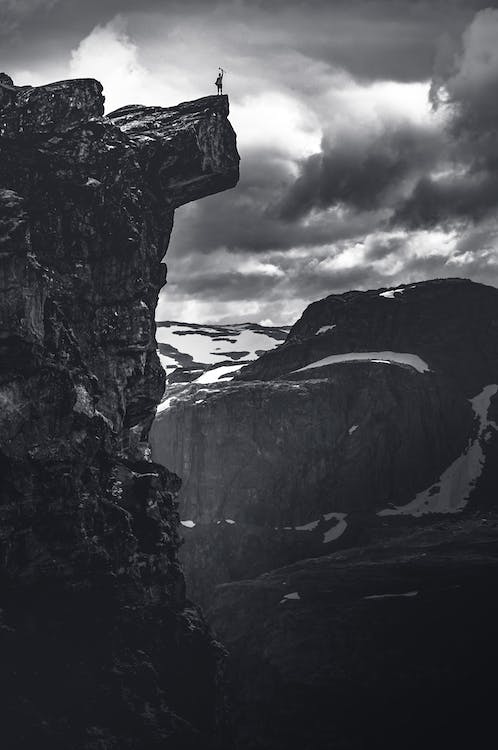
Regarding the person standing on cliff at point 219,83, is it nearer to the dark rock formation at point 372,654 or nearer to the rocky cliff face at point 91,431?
the rocky cliff face at point 91,431

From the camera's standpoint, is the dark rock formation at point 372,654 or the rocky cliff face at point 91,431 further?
the dark rock formation at point 372,654

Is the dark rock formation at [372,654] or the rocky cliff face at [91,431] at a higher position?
the rocky cliff face at [91,431]

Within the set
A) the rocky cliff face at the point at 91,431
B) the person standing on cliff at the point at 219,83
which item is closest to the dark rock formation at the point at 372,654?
the rocky cliff face at the point at 91,431

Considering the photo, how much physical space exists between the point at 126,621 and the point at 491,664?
70.9m

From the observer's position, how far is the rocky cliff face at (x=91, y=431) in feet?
301

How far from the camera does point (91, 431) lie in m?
99.9

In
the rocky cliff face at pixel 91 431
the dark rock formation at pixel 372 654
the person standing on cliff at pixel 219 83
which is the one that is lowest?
the dark rock formation at pixel 372 654

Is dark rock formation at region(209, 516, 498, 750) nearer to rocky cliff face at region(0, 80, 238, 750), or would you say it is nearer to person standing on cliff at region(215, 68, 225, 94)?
rocky cliff face at region(0, 80, 238, 750)

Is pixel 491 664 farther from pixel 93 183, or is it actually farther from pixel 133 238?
pixel 93 183

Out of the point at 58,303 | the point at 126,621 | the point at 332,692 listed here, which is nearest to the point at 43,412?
the point at 58,303

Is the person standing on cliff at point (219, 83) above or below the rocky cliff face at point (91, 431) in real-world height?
above

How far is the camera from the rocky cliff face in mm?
91812

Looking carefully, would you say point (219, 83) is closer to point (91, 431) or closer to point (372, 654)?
point (91, 431)

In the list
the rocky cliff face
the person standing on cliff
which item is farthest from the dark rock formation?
the person standing on cliff
